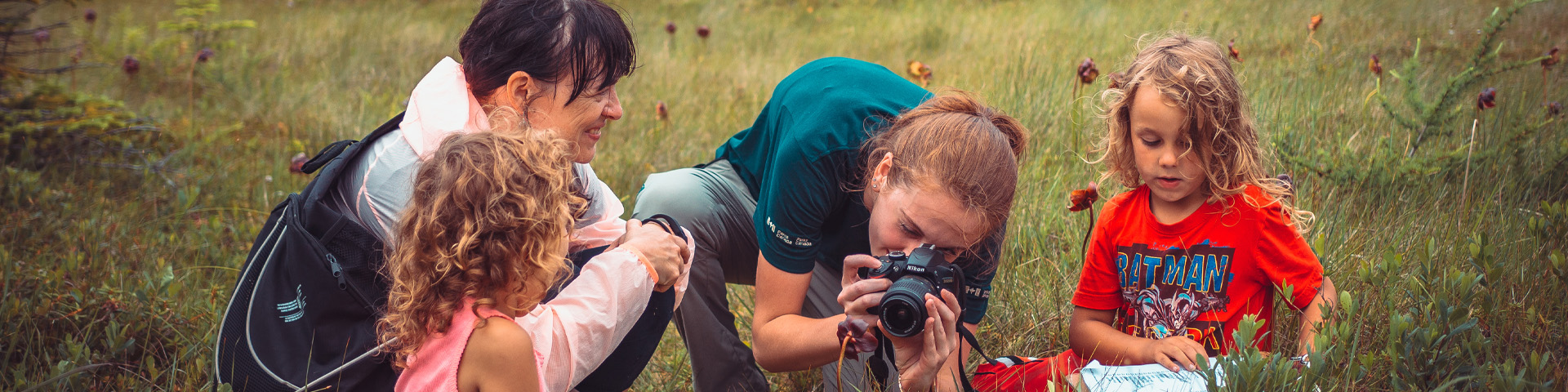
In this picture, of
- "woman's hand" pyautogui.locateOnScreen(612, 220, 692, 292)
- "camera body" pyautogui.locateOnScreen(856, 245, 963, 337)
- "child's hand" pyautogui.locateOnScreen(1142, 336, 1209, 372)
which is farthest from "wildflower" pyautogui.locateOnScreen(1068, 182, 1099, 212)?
"woman's hand" pyautogui.locateOnScreen(612, 220, 692, 292)

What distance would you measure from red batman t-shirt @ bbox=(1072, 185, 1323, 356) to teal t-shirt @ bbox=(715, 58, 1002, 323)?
30cm

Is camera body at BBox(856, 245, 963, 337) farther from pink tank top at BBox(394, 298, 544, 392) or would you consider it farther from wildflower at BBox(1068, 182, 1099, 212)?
pink tank top at BBox(394, 298, 544, 392)

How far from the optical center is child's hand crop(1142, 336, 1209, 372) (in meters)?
1.88

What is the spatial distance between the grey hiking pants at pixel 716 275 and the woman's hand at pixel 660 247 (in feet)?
1.52

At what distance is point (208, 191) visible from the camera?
3807 millimetres

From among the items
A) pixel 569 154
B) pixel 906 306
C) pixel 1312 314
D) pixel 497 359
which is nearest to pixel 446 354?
pixel 497 359

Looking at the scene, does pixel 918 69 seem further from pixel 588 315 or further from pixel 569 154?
pixel 588 315

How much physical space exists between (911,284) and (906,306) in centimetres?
4

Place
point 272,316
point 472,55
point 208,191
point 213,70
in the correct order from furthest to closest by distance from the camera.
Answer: point 213,70, point 208,191, point 472,55, point 272,316

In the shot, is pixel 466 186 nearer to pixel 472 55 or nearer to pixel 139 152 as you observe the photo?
pixel 472 55

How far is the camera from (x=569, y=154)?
1782mm

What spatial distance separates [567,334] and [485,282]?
0.20 meters

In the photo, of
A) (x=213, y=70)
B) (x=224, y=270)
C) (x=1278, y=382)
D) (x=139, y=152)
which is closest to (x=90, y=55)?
(x=213, y=70)

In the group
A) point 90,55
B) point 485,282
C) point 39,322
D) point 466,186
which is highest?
point 466,186
